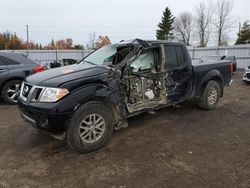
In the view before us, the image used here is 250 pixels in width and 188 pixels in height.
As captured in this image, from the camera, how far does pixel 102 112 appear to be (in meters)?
3.67

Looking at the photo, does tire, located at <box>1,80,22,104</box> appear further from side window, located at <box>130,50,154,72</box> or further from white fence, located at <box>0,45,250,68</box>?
white fence, located at <box>0,45,250,68</box>

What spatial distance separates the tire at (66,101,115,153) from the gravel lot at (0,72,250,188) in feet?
0.56

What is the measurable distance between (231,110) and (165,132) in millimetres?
2695

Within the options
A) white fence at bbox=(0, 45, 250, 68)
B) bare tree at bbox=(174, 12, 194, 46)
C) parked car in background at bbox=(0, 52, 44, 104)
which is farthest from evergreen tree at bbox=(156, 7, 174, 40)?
parked car in background at bbox=(0, 52, 44, 104)

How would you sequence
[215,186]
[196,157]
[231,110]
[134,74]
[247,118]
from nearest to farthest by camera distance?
[215,186] < [196,157] < [134,74] < [247,118] < [231,110]

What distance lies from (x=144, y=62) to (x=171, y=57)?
87 centimetres

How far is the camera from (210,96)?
6.03 metres

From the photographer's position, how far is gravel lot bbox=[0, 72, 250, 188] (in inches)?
114

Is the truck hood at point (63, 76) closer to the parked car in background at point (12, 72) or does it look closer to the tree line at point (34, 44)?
the parked car in background at point (12, 72)

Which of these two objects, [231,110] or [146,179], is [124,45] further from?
[231,110]

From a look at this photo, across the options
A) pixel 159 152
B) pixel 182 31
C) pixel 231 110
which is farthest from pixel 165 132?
pixel 182 31

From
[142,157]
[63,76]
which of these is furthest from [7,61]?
[142,157]

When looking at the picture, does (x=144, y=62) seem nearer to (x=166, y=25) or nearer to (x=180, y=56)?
(x=180, y=56)

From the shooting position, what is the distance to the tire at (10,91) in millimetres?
6727
